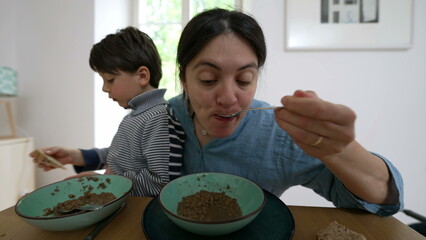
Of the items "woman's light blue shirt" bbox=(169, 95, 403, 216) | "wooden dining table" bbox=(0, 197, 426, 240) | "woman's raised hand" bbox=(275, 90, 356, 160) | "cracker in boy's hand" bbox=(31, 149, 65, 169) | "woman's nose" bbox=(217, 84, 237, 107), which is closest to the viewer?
"woman's raised hand" bbox=(275, 90, 356, 160)

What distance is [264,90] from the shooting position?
6.32 ft

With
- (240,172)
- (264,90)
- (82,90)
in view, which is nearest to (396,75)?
(264,90)

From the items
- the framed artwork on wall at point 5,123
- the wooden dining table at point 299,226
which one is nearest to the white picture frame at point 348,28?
the wooden dining table at point 299,226

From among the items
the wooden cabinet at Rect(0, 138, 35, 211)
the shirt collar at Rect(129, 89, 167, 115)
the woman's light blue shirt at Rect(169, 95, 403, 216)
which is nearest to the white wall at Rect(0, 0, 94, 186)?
the wooden cabinet at Rect(0, 138, 35, 211)

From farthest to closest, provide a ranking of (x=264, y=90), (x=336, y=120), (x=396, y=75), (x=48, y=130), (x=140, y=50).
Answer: (x=48, y=130) < (x=264, y=90) < (x=396, y=75) < (x=140, y=50) < (x=336, y=120)

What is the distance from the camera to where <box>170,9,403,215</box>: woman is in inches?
18.0

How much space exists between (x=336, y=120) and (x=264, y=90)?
5.10ft

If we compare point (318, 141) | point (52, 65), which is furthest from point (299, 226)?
point (52, 65)

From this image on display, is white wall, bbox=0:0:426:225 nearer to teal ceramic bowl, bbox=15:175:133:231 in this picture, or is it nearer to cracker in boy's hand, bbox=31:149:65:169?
cracker in boy's hand, bbox=31:149:65:169

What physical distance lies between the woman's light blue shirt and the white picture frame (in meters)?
1.26

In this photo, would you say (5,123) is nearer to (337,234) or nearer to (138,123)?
(138,123)

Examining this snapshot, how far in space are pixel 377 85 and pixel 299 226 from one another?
1809 mm

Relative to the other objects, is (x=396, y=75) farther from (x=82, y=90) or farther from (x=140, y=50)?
(x=82, y=90)

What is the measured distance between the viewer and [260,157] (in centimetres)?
79
